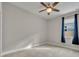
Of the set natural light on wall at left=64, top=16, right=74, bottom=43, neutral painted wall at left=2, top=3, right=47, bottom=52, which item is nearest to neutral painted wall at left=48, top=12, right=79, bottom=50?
natural light on wall at left=64, top=16, right=74, bottom=43

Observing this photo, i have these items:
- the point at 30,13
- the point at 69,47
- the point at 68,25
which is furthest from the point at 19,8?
the point at 69,47

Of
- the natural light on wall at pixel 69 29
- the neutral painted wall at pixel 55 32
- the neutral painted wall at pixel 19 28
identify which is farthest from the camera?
the neutral painted wall at pixel 55 32

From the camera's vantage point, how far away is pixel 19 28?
4.69 metres

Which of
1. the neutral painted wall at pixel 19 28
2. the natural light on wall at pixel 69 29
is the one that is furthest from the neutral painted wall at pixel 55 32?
the neutral painted wall at pixel 19 28

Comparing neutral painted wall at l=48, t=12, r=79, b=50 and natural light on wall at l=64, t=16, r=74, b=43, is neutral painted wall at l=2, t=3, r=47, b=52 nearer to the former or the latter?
neutral painted wall at l=48, t=12, r=79, b=50

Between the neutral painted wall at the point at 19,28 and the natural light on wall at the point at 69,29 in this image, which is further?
the natural light on wall at the point at 69,29

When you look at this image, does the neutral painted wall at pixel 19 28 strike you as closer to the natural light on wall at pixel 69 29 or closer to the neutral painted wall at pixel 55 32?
the neutral painted wall at pixel 55 32

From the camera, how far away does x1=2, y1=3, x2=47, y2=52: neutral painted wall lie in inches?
160

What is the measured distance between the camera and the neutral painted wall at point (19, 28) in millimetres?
4068

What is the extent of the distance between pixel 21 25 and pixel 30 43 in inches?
50.6

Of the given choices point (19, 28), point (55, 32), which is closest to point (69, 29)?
point (55, 32)

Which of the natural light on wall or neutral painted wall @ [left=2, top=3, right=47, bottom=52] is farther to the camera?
the natural light on wall

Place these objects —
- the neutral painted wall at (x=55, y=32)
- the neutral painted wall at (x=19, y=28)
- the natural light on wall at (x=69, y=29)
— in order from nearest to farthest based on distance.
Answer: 1. the neutral painted wall at (x=19, y=28)
2. the natural light on wall at (x=69, y=29)
3. the neutral painted wall at (x=55, y=32)

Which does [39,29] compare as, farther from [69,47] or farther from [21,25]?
[69,47]
